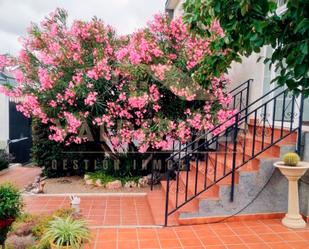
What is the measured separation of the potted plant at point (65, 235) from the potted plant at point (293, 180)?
322 centimetres

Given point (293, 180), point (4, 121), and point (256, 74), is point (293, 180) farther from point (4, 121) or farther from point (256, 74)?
point (4, 121)

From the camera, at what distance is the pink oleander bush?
6.33m

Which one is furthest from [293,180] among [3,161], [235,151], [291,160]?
[3,161]

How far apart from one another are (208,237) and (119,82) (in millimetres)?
3994

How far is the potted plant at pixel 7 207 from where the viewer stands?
353cm

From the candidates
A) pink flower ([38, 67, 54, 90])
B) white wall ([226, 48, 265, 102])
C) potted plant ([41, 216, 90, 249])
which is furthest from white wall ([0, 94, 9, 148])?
white wall ([226, 48, 265, 102])

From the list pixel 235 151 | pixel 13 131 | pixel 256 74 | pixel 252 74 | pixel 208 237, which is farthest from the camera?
pixel 13 131

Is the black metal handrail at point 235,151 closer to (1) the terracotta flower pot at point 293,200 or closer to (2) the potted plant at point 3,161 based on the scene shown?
(1) the terracotta flower pot at point 293,200

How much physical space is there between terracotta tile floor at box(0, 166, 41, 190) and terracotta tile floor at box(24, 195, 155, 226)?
1.69 m

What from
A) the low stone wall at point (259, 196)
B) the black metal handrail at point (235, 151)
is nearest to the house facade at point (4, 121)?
the black metal handrail at point (235, 151)

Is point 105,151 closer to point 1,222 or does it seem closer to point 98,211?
point 98,211

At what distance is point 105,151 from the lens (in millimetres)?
8125

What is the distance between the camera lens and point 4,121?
416 inches

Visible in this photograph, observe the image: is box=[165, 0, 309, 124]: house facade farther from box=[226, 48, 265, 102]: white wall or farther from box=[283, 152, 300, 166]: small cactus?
box=[283, 152, 300, 166]: small cactus
